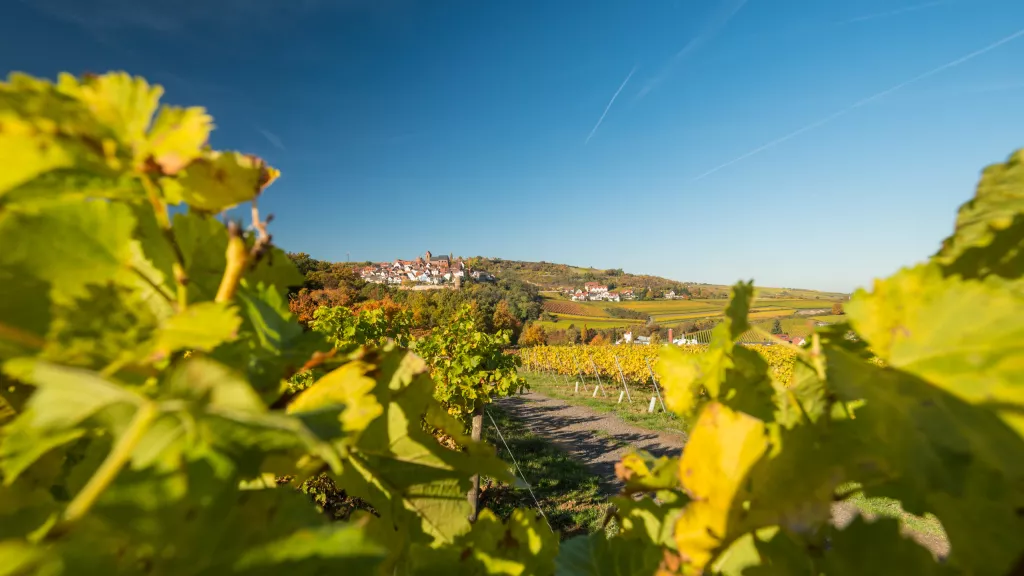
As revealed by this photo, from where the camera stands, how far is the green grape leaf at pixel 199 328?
0.51 metres

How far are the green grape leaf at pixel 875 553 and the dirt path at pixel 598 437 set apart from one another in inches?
407

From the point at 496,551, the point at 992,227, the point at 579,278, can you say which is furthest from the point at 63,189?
the point at 579,278

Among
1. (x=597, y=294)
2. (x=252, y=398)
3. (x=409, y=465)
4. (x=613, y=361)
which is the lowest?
(x=613, y=361)

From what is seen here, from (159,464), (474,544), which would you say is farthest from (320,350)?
(474,544)

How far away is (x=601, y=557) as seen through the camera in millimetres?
992

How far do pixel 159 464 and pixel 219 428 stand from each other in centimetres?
8

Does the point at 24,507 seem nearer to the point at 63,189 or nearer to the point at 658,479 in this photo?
the point at 63,189

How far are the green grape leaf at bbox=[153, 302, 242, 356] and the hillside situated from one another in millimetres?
99671

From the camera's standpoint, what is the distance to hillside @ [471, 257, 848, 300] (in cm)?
10012

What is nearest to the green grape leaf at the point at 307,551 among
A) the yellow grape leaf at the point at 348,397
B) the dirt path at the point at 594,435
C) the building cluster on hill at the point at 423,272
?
the yellow grape leaf at the point at 348,397

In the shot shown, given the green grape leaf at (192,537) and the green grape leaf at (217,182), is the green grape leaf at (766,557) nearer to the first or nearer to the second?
the green grape leaf at (192,537)

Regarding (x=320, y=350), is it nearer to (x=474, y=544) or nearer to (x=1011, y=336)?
(x=474, y=544)

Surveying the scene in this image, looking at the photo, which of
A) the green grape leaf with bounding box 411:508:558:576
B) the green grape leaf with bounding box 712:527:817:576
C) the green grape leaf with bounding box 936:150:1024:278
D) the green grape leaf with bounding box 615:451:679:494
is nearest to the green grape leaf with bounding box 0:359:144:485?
the green grape leaf with bounding box 411:508:558:576

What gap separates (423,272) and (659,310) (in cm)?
5432
